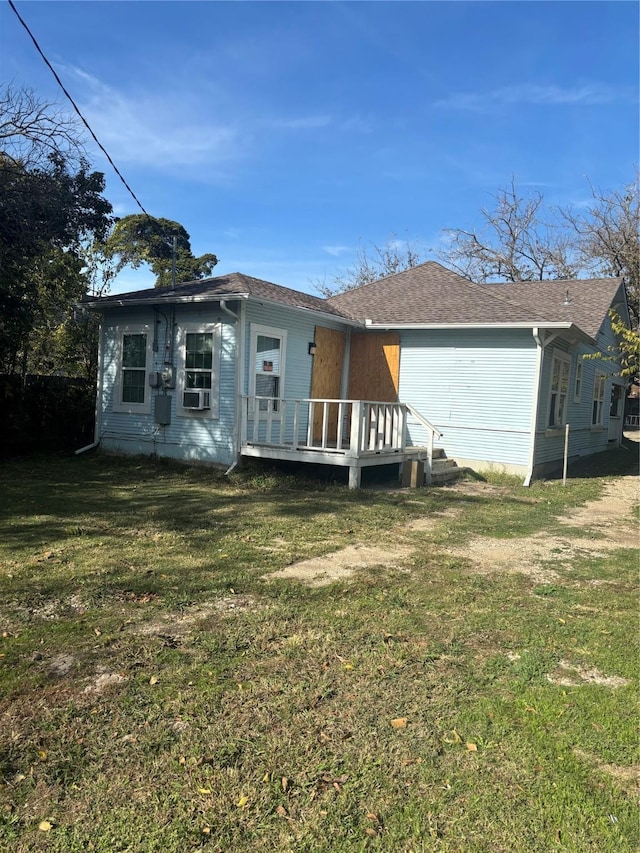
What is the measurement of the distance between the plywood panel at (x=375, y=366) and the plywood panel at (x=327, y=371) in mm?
318

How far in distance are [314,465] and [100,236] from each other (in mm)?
8045

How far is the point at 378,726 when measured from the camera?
2730mm

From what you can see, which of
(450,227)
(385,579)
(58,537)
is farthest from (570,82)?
(450,227)

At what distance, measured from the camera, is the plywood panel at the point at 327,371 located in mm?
11930

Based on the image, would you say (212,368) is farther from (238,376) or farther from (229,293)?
(229,293)

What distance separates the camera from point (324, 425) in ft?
31.5

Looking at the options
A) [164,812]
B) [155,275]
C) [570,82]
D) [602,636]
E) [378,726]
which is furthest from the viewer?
[155,275]

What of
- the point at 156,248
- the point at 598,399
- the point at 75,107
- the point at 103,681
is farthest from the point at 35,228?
the point at 156,248

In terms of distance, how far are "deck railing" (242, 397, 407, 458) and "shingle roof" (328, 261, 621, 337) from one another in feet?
7.86

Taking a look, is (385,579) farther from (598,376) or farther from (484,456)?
(598,376)

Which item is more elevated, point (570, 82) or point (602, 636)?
point (570, 82)

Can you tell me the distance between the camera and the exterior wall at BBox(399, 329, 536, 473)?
1102 cm

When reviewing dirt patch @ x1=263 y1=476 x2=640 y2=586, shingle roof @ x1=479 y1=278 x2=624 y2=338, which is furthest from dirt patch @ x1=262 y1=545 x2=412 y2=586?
shingle roof @ x1=479 y1=278 x2=624 y2=338

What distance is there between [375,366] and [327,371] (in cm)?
107
